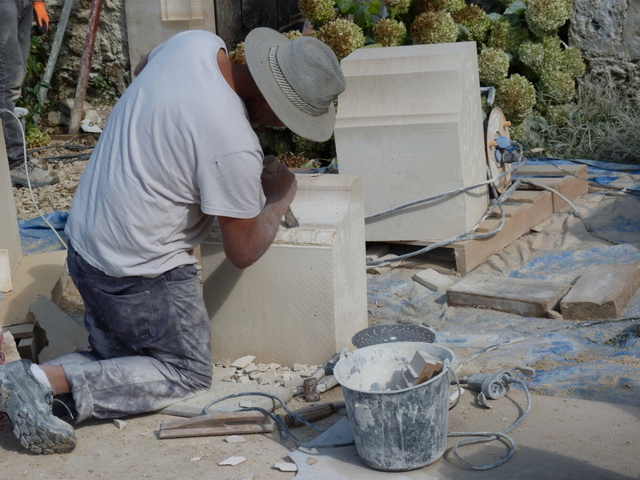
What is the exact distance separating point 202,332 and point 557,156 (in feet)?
15.2

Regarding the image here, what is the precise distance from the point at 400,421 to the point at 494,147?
3189mm

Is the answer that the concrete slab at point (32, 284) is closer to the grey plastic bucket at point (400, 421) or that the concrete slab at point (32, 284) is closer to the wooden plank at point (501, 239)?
the grey plastic bucket at point (400, 421)

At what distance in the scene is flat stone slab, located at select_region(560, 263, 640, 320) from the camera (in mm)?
4199

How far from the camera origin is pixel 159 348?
11.1 ft

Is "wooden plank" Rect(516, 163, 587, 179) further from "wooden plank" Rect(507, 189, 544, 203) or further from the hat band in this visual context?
the hat band

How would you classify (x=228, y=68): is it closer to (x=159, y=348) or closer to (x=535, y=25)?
(x=159, y=348)

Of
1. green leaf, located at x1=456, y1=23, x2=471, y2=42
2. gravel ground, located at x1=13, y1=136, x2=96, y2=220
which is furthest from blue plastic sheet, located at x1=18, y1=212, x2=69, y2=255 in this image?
green leaf, located at x1=456, y1=23, x2=471, y2=42

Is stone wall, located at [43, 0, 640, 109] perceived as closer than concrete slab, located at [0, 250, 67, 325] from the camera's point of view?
No

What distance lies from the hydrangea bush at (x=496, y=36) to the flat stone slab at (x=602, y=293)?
2.84m

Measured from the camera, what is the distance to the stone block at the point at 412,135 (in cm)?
486

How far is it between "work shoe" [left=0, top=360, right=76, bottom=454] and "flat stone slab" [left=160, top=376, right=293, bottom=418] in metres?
0.48

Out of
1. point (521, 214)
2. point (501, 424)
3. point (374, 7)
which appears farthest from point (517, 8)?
point (501, 424)

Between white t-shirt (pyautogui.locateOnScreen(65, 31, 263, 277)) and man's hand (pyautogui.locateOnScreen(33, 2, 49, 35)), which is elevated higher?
man's hand (pyautogui.locateOnScreen(33, 2, 49, 35))

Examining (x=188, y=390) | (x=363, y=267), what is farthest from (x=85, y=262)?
(x=363, y=267)
